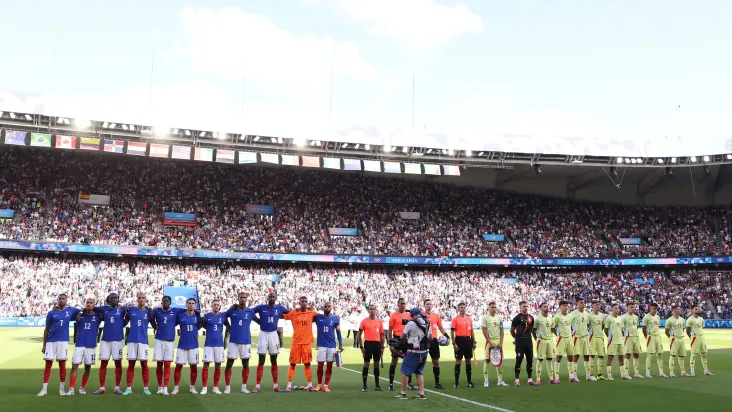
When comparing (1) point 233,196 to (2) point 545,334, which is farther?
(1) point 233,196

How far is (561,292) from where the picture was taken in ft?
176

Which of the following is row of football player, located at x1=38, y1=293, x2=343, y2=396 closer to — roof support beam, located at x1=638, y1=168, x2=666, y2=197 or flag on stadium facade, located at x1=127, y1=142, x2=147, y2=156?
flag on stadium facade, located at x1=127, y1=142, x2=147, y2=156

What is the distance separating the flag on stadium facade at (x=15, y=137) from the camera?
137 ft

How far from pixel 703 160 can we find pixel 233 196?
38931 mm

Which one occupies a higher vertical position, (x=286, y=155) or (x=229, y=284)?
(x=286, y=155)

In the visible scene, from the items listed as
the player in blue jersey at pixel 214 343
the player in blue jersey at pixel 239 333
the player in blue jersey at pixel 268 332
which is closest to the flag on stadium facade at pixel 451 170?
the player in blue jersey at pixel 268 332

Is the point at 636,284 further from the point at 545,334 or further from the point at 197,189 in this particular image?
the point at 545,334

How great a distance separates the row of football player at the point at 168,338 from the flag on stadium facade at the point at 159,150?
31.9 meters

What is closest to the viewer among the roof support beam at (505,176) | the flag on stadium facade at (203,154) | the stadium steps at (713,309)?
the flag on stadium facade at (203,154)

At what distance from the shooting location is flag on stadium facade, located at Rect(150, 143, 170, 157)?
4441 cm

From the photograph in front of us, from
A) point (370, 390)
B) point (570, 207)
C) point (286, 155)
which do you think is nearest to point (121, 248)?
point (286, 155)

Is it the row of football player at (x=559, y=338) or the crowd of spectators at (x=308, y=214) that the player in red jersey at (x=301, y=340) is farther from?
the crowd of spectators at (x=308, y=214)

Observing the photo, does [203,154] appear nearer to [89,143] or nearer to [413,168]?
[89,143]

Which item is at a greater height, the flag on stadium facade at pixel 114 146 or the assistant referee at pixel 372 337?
the flag on stadium facade at pixel 114 146
